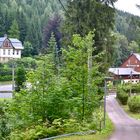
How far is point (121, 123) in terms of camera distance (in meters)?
31.6

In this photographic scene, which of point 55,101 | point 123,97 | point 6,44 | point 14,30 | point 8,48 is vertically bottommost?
point 123,97

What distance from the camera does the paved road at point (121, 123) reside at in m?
22.5

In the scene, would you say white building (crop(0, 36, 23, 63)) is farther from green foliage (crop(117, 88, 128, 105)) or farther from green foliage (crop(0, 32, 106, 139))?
green foliage (crop(0, 32, 106, 139))

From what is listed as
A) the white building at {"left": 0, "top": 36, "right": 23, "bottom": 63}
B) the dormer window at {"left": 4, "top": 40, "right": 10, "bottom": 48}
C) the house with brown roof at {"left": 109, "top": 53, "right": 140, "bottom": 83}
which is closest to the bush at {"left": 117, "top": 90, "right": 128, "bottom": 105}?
the house with brown roof at {"left": 109, "top": 53, "right": 140, "bottom": 83}

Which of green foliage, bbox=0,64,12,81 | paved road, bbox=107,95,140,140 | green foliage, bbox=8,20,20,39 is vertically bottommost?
paved road, bbox=107,95,140,140

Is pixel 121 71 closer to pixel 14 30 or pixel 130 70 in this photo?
pixel 130 70

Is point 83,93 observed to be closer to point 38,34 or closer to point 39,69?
point 39,69

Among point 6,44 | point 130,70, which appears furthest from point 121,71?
point 6,44

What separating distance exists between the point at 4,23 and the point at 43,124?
8818 cm

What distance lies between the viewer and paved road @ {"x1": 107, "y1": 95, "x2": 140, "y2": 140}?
22.5 metres

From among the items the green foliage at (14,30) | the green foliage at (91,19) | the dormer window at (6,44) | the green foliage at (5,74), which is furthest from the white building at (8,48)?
the green foliage at (91,19)

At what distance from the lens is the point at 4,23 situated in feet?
346

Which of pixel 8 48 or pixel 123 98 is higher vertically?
pixel 8 48

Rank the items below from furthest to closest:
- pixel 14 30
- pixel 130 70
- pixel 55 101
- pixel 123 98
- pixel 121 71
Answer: pixel 14 30 < pixel 130 70 < pixel 121 71 < pixel 123 98 < pixel 55 101
